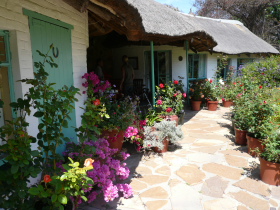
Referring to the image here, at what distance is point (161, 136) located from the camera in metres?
4.56

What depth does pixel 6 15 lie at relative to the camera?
92.8 inches

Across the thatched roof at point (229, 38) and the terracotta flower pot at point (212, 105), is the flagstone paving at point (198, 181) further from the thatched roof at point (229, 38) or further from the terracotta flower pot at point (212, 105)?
the thatched roof at point (229, 38)

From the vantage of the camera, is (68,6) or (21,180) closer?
(21,180)

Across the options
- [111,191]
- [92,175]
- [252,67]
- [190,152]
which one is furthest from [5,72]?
[252,67]

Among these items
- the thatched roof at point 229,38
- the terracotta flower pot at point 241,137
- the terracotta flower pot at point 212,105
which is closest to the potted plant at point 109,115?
the terracotta flower pot at point 241,137

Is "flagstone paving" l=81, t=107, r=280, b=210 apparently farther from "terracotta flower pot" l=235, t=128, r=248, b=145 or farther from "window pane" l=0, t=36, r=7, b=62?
"window pane" l=0, t=36, r=7, b=62

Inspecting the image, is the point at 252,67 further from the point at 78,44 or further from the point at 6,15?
the point at 6,15

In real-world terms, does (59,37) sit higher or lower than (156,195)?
higher

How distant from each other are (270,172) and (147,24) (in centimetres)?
363

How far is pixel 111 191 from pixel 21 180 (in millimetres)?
1272

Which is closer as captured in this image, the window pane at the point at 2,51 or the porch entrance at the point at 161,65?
the window pane at the point at 2,51

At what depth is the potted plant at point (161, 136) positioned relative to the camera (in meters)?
4.45

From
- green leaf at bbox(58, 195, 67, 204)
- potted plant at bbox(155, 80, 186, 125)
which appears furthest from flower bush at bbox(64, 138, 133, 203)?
potted plant at bbox(155, 80, 186, 125)

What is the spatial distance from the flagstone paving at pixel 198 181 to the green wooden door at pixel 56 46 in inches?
50.2
